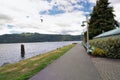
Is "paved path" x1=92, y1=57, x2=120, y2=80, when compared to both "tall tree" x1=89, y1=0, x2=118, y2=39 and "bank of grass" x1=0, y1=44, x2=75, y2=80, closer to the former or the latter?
"bank of grass" x1=0, y1=44, x2=75, y2=80

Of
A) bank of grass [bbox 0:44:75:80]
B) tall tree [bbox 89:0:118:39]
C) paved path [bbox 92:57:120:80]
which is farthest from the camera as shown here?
tall tree [bbox 89:0:118:39]

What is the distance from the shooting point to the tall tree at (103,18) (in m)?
40.1

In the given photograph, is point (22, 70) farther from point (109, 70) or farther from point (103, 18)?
point (103, 18)

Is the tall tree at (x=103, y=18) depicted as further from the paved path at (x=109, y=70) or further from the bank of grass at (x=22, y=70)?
the paved path at (x=109, y=70)

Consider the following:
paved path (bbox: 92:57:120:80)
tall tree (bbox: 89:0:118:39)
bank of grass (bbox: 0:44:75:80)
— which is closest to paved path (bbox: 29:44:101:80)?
paved path (bbox: 92:57:120:80)

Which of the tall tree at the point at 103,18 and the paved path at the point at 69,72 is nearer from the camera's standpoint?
the paved path at the point at 69,72

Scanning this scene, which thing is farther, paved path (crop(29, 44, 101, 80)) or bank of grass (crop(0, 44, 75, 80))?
bank of grass (crop(0, 44, 75, 80))

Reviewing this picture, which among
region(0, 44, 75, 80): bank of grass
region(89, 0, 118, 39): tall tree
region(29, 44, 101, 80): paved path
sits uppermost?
region(89, 0, 118, 39): tall tree

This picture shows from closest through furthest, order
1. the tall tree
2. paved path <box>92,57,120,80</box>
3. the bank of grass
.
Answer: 1. paved path <box>92,57,120,80</box>
2. the bank of grass
3. the tall tree

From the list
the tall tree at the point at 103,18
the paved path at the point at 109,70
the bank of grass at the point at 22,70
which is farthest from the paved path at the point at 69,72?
the tall tree at the point at 103,18

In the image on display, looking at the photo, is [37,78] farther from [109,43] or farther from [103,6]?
[103,6]

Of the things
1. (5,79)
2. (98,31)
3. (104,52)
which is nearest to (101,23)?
(98,31)

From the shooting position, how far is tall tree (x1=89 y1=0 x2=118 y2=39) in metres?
40.1

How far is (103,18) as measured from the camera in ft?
134
